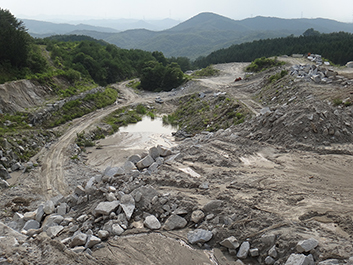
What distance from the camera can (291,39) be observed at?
74.2 meters

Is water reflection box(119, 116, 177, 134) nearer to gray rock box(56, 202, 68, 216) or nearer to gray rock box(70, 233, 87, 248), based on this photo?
gray rock box(56, 202, 68, 216)

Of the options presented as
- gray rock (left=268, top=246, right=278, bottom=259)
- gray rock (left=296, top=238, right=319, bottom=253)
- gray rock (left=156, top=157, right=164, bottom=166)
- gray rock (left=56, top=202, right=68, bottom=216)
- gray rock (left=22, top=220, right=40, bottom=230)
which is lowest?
gray rock (left=22, top=220, right=40, bottom=230)

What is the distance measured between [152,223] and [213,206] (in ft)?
5.79

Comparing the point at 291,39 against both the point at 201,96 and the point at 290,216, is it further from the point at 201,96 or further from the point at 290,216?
the point at 290,216

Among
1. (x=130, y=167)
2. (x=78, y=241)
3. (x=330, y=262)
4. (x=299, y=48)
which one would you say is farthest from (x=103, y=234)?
(x=299, y=48)

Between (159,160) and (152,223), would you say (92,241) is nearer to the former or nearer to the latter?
(152,223)

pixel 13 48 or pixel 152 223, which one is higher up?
pixel 13 48

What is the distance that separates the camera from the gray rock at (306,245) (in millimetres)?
6133

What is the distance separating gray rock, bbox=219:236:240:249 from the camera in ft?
22.4

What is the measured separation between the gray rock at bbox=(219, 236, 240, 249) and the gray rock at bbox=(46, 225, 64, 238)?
481 centimetres

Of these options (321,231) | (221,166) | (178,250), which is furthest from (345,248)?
(221,166)

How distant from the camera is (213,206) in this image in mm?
8016

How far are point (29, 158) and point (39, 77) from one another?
13418 millimetres

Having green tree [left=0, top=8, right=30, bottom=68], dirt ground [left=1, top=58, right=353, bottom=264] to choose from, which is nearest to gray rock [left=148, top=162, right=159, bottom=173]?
dirt ground [left=1, top=58, right=353, bottom=264]
